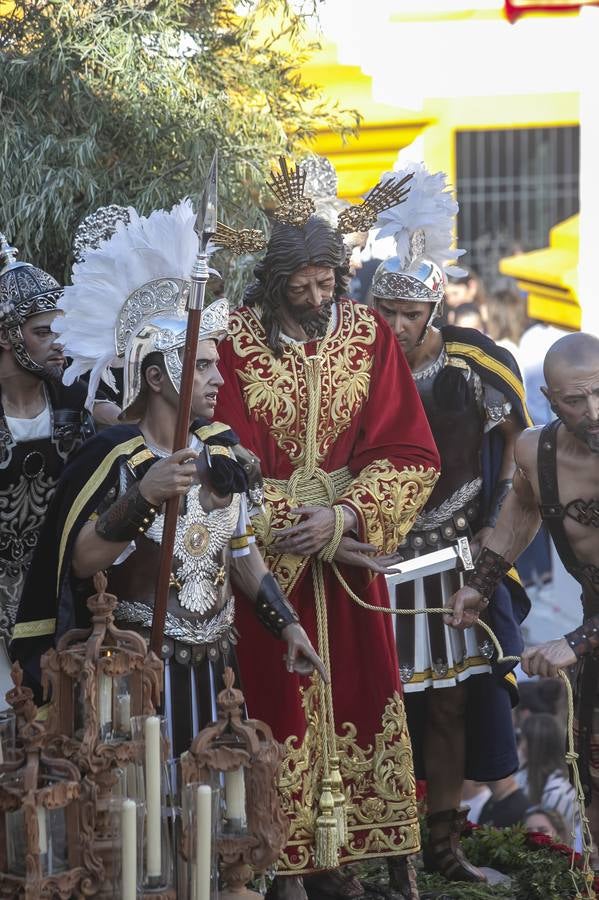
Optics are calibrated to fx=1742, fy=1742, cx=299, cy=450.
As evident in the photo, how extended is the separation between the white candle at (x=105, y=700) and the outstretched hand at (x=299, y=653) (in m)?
0.75

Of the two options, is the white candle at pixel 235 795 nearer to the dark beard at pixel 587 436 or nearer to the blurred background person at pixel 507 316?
the dark beard at pixel 587 436

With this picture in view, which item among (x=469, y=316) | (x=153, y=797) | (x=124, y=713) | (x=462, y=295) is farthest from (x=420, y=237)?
(x=462, y=295)

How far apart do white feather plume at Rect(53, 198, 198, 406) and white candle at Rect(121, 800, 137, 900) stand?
1.35m

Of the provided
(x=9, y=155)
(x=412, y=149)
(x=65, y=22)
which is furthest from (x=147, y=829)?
(x=412, y=149)

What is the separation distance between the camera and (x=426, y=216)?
19.5 feet

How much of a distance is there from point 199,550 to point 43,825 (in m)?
1.09

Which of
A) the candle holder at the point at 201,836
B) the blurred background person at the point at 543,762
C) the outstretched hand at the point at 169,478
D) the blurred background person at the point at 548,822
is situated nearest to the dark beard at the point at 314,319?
the outstretched hand at the point at 169,478

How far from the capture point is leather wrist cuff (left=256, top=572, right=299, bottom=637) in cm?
460

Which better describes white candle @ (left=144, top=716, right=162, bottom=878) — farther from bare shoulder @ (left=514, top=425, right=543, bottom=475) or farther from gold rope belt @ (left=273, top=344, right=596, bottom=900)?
bare shoulder @ (left=514, top=425, right=543, bottom=475)

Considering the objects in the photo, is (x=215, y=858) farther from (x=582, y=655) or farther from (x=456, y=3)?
(x=456, y=3)

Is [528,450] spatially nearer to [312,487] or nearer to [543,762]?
[312,487]

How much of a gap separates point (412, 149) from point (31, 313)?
7.54m

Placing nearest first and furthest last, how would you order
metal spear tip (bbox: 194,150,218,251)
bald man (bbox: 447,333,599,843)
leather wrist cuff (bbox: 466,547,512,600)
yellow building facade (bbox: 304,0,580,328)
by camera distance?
metal spear tip (bbox: 194,150,218,251), bald man (bbox: 447,333,599,843), leather wrist cuff (bbox: 466,547,512,600), yellow building facade (bbox: 304,0,580,328)

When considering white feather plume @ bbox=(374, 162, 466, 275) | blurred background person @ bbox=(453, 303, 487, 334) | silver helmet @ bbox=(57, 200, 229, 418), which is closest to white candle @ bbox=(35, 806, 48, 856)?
silver helmet @ bbox=(57, 200, 229, 418)
